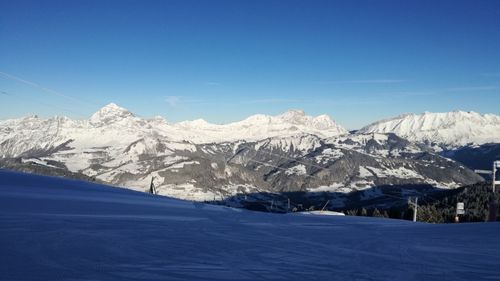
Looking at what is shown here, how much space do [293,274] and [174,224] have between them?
16.7ft

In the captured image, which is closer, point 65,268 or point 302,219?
point 65,268

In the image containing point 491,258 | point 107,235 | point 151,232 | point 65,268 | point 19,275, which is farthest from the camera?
point 151,232

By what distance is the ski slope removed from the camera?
618 cm

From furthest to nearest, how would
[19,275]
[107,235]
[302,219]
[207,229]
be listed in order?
1. [302,219]
2. [207,229]
3. [107,235]
4. [19,275]

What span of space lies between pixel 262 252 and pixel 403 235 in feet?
15.2

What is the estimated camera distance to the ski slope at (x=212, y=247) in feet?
20.3

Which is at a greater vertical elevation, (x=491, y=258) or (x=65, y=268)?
(x=491, y=258)

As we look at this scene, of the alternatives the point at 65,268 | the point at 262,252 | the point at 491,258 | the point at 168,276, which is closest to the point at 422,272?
the point at 491,258

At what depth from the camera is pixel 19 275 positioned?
534cm

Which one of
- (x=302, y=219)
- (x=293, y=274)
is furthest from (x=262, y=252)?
(x=302, y=219)

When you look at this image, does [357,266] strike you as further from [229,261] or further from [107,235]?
[107,235]

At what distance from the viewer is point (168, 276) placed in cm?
586

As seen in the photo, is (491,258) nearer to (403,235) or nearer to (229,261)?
(403,235)

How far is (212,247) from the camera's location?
26.8 feet
